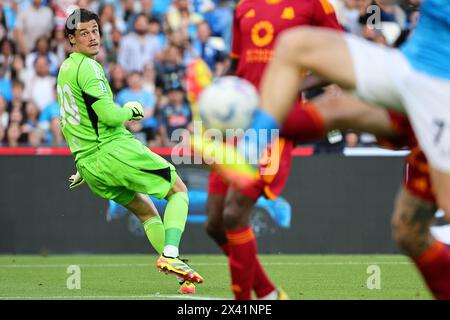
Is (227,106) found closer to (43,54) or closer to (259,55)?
(259,55)

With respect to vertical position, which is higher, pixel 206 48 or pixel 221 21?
pixel 221 21

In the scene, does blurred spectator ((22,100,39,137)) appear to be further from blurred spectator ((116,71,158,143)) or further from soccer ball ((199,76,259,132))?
soccer ball ((199,76,259,132))

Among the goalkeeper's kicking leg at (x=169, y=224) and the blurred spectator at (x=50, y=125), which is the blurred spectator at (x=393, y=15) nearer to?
the blurred spectator at (x=50, y=125)

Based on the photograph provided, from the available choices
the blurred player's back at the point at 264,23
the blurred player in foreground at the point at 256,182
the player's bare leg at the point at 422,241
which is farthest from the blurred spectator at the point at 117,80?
the player's bare leg at the point at 422,241

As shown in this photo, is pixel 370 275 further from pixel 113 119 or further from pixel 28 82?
pixel 28 82

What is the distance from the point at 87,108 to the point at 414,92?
4602 mm

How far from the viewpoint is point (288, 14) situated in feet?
25.5

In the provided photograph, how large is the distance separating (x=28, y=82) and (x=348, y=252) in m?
5.91

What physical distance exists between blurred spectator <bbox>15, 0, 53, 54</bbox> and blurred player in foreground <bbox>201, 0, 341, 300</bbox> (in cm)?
980

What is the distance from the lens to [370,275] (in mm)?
10602

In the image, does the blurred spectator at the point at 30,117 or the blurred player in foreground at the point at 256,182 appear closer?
the blurred player in foreground at the point at 256,182

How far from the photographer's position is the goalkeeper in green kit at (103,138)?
31.0 feet

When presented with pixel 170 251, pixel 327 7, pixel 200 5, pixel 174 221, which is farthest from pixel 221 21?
pixel 327 7
